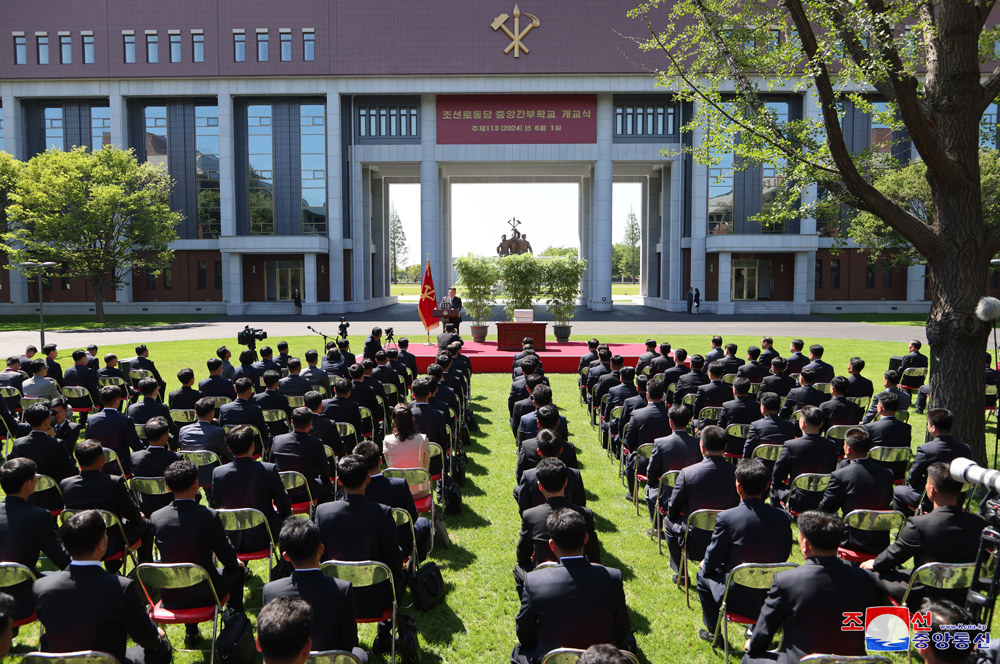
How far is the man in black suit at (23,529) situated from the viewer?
3.94m

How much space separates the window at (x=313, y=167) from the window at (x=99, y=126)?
42.9 feet

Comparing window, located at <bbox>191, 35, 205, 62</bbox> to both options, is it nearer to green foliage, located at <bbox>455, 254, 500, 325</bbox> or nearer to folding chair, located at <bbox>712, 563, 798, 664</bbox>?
green foliage, located at <bbox>455, 254, 500, 325</bbox>

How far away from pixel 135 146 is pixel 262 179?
9.07 m

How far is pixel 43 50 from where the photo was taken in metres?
39.7

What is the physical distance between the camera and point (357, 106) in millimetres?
40750

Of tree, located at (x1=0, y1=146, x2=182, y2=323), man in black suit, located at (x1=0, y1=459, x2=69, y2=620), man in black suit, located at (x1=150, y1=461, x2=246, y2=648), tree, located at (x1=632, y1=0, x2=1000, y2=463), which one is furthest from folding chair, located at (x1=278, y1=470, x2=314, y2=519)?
tree, located at (x1=0, y1=146, x2=182, y2=323)

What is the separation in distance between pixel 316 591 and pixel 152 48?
153 feet

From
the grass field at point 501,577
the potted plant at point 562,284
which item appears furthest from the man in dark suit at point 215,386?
the potted plant at point 562,284

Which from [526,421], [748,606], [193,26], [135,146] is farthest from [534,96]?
[748,606]

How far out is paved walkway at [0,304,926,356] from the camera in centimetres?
2522

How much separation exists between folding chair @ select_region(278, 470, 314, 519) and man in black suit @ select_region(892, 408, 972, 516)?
5279 millimetres

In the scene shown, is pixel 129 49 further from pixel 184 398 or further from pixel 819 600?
pixel 819 600

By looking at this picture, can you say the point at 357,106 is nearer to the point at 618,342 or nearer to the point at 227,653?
the point at 618,342

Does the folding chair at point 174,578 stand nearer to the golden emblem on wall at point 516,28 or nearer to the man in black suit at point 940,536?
the man in black suit at point 940,536
